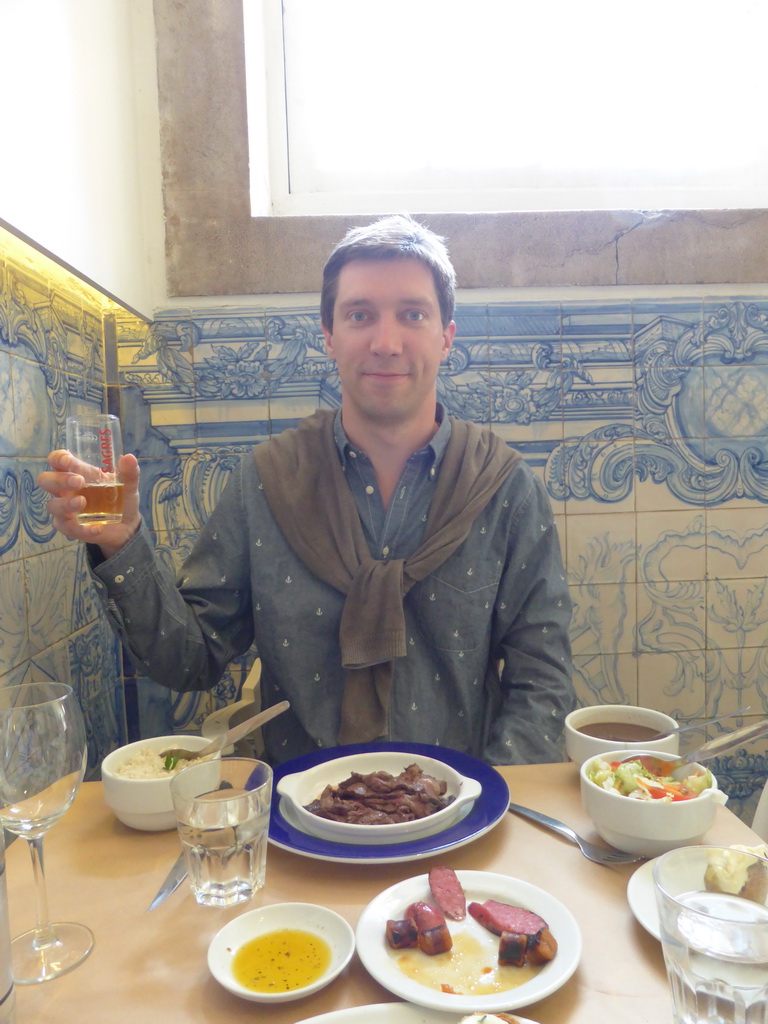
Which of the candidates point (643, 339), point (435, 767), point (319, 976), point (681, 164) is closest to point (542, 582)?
point (435, 767)

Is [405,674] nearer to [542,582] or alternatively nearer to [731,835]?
[542,582]

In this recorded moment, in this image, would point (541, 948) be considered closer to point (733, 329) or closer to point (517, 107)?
point (733, 329)

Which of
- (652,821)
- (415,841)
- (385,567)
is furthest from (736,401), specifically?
(415,841)

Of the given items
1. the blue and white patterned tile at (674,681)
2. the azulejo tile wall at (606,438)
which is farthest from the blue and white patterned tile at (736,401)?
the blue and white patterned tile at (674,681)

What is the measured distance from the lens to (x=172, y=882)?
0.80m

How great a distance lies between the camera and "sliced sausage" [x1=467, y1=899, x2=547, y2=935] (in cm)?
67

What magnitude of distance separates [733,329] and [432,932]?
1.81 metres

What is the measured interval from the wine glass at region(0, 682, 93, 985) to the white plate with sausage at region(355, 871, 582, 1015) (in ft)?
0.93

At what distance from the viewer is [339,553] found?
1.48 m

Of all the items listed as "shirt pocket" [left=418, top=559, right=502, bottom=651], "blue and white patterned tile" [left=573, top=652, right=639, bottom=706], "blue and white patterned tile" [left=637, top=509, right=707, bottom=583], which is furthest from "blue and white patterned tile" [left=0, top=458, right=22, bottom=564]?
"blue and white patterned tile" [left=637, top=509, right=707, bottom=583]

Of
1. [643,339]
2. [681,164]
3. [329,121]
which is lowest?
[643,339]

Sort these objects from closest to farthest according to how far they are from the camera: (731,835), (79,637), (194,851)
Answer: (194,851)
(731,835)
(79,637)

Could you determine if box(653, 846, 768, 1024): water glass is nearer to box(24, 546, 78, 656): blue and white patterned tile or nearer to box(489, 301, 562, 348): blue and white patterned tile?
box(24, 546, 78, 656): blue and white patterned tile

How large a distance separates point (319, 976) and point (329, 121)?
215 cm
